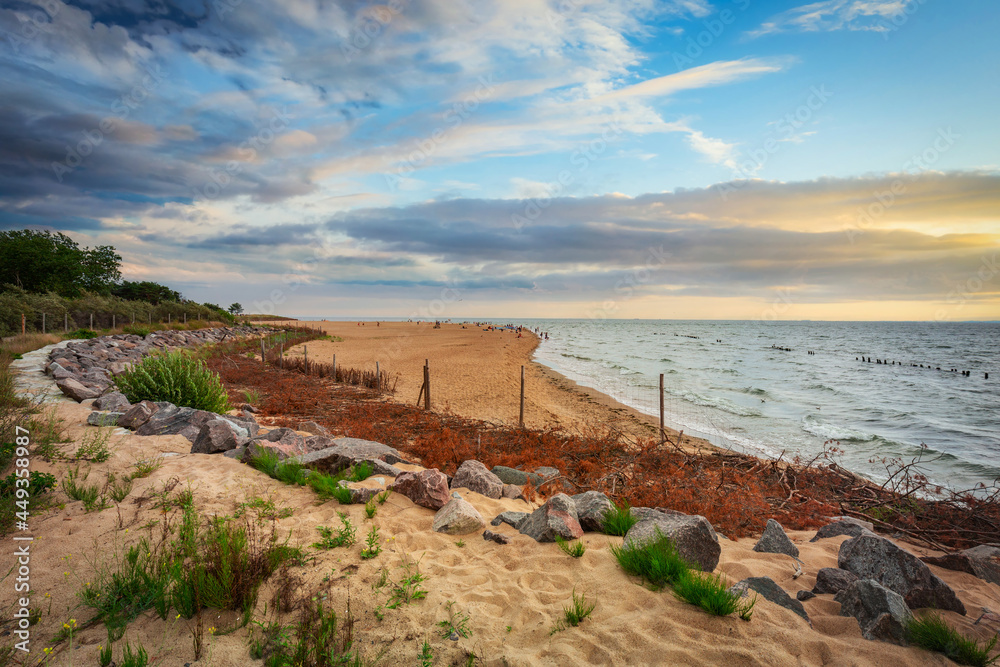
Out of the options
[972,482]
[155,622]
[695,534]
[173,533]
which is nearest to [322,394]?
[173,533]

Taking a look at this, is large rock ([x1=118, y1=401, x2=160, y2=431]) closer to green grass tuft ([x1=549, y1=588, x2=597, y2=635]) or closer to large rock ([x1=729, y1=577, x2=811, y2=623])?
green grass tuft ([x1=549, y1=588, x2=597, y2=635])

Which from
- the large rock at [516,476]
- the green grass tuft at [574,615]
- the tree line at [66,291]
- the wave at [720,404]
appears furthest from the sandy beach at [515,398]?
the tree line at [66,291]

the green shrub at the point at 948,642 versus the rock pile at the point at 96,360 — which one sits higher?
the rock pile at the point at 96,360

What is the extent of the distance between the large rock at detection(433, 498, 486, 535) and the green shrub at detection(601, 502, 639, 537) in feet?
4.75

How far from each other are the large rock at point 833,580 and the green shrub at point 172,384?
11.4m

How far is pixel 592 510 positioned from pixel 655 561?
142 cm

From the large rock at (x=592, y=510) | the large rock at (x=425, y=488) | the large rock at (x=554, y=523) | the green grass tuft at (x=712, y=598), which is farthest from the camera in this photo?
the large rock at (x=425, y=488)

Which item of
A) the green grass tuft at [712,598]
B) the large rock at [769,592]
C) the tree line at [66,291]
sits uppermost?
the tree line at [66,291]

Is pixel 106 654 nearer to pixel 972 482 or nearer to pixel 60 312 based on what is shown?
pixel 972 482

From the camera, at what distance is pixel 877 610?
3201mm

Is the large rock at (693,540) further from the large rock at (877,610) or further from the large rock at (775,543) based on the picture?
the large rock at (775,543)

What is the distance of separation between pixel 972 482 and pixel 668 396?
12.0 m

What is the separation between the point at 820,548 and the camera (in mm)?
5086

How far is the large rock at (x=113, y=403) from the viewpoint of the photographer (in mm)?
8391
